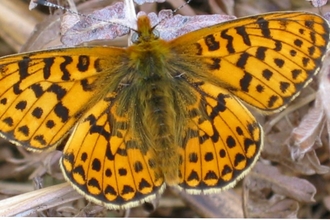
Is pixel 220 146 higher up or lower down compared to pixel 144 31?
lower down

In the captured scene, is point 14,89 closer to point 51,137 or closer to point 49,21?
point 51,137

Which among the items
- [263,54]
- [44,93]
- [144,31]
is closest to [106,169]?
[44,93]

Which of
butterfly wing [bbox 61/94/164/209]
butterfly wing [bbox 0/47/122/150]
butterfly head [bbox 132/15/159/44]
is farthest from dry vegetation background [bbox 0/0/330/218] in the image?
butterfly head [bbox 132/15/159/44]

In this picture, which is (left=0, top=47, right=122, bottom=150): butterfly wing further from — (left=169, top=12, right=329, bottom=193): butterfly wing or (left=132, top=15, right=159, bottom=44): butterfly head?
(left=169, top=12, right=329, bottom=193): butterfly wing

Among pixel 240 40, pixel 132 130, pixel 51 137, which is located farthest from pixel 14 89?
pixel 240 40

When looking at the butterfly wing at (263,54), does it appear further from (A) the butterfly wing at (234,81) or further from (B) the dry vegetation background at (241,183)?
(B) the dry vegetation background at (241,183)

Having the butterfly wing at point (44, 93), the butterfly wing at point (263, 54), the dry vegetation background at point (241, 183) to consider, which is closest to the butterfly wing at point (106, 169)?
the butterfly wing at point (44, 93)

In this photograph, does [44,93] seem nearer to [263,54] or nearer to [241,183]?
[263,54]
